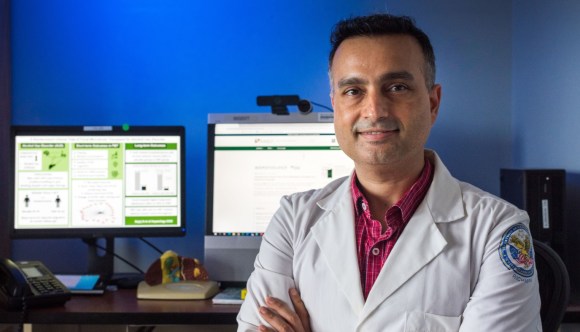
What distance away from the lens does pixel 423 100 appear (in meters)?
1.53

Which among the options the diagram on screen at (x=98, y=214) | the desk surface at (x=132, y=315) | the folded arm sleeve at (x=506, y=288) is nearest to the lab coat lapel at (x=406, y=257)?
the folded arm sleeve at (x=506, y=288)

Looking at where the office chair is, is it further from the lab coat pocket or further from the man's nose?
the man's nose

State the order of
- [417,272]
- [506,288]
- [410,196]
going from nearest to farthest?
1. [506,288]
2. [417,272]
3. [410,196]

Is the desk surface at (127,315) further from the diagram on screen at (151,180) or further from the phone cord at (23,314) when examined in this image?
the diagram on screen at (151,180)

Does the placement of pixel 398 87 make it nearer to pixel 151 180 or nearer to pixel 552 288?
pixel 552 288

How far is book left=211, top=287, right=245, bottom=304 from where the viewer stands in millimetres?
2123

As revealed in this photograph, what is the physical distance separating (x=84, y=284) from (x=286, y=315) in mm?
1017

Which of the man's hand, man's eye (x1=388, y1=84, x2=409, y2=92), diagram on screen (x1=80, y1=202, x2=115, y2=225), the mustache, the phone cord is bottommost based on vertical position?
the phone cord

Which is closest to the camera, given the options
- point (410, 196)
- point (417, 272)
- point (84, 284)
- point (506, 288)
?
point (506, 288)

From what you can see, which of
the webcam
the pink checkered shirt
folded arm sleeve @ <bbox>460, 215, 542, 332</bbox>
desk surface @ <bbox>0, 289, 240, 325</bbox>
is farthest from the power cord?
folded arm sleeve @ <bbox>460, 215, 542, 332</bbox>

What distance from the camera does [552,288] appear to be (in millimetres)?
1605

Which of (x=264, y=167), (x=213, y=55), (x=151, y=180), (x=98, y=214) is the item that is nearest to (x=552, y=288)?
(x=264, y=167)

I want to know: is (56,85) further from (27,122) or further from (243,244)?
(243,244)

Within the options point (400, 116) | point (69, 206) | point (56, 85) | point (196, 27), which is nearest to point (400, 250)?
point (400, 116)
